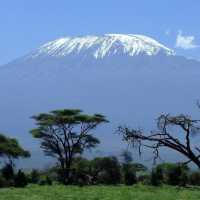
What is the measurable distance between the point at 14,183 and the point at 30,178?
347 inches

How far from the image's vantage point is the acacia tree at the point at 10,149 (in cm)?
4953

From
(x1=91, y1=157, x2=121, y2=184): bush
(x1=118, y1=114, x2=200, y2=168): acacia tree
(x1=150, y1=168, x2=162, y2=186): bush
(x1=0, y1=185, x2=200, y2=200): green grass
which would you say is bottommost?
(x1=118, y1=114, x2=200, y2=168): acacia tree

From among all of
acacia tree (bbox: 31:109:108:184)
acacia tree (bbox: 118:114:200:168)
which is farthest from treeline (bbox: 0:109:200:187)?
acacia tree (bbox: 118:114:200:168)

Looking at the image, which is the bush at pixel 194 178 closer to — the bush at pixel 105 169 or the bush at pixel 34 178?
the bush at pixel 105 169

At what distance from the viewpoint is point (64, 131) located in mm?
54781

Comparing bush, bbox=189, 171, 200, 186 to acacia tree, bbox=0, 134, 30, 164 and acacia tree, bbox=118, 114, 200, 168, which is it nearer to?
acacia tree, bbox=0, 134, 30, 164

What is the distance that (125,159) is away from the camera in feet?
199

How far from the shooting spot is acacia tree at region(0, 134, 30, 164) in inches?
1950

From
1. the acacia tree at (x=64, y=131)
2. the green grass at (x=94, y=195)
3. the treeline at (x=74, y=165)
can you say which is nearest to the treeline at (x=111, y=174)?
the treeline at (x=74, y=165)

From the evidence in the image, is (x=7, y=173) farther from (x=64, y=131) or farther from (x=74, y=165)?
(x=64, y=131)

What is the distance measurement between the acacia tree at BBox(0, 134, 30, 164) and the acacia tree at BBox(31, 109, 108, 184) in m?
4.25

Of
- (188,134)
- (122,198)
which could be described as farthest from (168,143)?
(122,198)

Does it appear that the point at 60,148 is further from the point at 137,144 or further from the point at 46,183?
the point at 137,144

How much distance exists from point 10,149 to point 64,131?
626 cm
